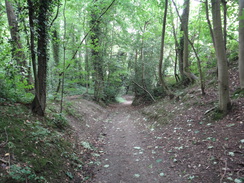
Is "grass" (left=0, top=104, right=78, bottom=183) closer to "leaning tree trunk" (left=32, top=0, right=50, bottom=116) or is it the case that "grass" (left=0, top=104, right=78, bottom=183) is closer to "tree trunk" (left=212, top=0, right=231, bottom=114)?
"leaning tree trunk" (left=32, top=0, right=50, bottom=116)

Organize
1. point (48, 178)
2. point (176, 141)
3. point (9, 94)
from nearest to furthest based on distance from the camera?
point (48, 178), point (9, 94), point (176, 141)

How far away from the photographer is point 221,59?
194 inches

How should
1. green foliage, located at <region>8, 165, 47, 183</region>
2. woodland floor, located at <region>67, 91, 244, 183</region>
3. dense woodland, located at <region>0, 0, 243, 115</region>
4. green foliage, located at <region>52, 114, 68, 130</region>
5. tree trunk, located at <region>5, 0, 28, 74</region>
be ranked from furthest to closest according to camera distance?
green foliage, located at <region>52, 114, 68, 130</region> < dense woodland, located at <region>0, 0, 243, 115</region> < tree trunk, located at <region>5, 0, 28, 74</region> < woodland floor, located at <region>67, 91, 244, 183</region> < green foliage, located at <region>8, 165, 47, 183</region>

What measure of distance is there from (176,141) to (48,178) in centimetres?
407

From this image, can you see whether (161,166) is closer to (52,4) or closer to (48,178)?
(48,178)

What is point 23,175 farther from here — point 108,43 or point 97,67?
point 108,43

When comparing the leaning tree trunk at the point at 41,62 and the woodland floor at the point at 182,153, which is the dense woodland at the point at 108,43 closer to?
the leaning tree trunk at the point at 41,62

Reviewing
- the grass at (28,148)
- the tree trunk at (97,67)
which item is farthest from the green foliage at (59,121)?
the tree trunk at (97,67)

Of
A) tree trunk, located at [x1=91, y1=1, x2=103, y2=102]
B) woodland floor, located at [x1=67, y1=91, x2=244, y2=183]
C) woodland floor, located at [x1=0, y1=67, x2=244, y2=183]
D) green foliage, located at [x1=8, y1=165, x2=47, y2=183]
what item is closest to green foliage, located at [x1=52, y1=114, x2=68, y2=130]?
woodland floor, located at [x1=0, y1=67, x2=244, y2=183]

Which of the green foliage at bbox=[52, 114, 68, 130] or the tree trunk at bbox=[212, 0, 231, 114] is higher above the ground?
the tree trunk at bbox=[212, 0, 231, 114]

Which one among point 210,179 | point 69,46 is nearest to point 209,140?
point 210,179

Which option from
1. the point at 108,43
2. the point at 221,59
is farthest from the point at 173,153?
the point at 108,43

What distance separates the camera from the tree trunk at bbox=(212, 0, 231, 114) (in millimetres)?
4828

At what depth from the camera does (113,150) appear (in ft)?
18.1
